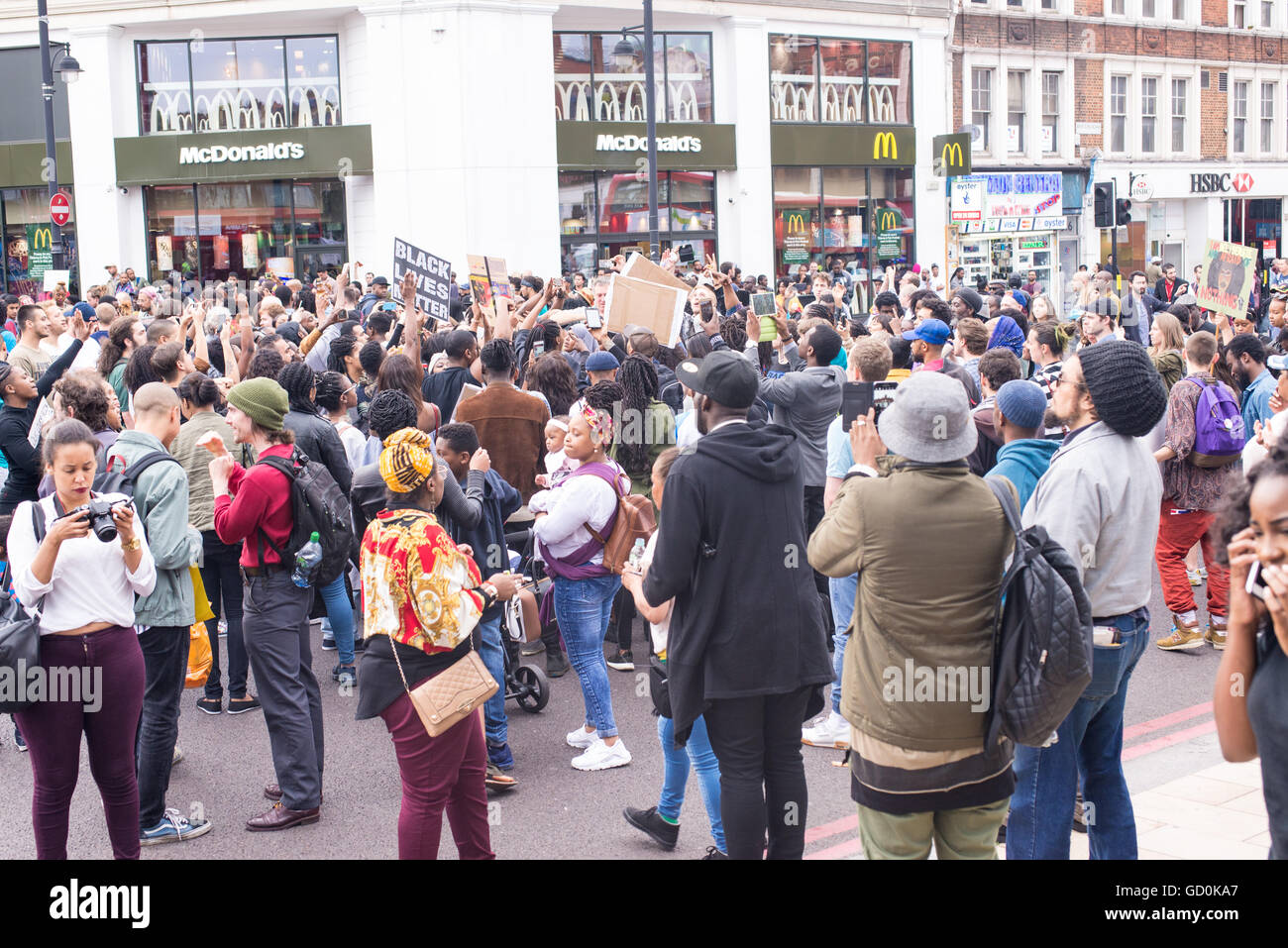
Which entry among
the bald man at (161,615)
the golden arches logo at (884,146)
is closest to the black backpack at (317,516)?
the bald man at (161,615)

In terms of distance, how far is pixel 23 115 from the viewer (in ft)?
88.7

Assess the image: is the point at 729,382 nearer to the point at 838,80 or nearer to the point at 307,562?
the point at 307,562

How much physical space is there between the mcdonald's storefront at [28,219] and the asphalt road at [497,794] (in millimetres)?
22495

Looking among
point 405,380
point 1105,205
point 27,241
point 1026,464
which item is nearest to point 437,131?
point 27,241

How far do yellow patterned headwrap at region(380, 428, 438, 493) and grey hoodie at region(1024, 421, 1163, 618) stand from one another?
2285mm

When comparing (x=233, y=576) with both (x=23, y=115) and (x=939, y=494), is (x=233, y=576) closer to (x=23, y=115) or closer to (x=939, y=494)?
(x=939, y=494)

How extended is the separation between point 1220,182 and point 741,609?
37.9 metres

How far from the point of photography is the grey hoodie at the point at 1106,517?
4.41m

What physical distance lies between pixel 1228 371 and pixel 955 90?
82.1ft

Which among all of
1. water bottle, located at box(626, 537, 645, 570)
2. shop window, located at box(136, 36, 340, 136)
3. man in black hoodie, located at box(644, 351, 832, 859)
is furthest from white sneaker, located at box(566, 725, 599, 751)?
shop window, located at box(136, 36, 340, 136)

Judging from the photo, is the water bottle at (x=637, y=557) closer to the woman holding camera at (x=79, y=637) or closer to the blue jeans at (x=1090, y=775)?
→ the blue jeans at (x=1090, y=775)

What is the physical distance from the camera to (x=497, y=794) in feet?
20.3

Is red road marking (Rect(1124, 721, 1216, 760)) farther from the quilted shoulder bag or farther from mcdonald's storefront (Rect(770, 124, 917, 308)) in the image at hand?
mcdonald's storefront (Rect(770, 124, 917, 308))
